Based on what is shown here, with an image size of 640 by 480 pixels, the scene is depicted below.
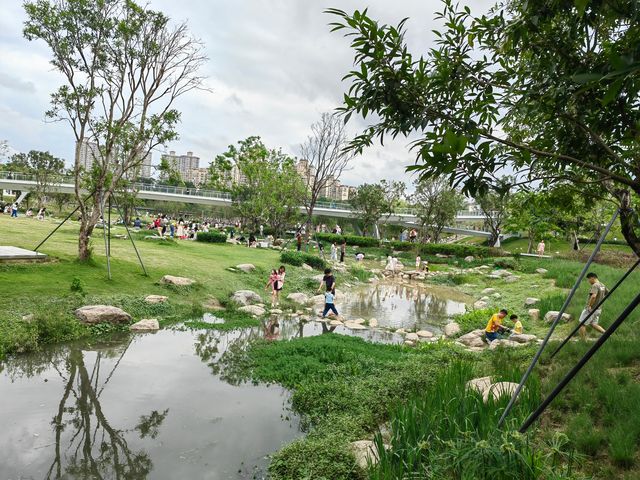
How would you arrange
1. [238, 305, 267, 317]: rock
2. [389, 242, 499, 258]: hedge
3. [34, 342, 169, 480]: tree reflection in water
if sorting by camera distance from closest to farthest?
[34, 342, 169, 480]: tree reflection in water → [238, 305, 267, 317]: rock → [389, 242, 499, 258]: hedge

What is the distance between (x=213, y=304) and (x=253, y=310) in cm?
148

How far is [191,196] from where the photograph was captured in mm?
47406

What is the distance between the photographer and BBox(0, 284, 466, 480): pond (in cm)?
518

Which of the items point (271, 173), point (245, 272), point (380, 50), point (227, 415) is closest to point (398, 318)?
point (245, 272)

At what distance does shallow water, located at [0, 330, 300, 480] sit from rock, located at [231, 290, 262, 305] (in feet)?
17.4

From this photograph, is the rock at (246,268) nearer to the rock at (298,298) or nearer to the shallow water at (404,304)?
the rock at (298,298)

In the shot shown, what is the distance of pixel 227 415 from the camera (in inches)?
260

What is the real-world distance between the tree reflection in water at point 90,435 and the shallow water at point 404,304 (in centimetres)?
889

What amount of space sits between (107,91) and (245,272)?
870 centimetres

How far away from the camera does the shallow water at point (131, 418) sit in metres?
5.16

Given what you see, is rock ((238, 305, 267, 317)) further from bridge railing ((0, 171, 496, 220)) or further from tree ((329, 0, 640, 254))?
bridge railing ((0, 171, 496, 220))

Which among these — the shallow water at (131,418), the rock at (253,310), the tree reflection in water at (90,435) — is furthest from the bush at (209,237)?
the tree reflection in water at (90,435)

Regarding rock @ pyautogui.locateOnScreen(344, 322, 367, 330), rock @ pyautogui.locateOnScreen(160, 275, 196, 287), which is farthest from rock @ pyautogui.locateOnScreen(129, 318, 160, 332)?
rock @ pyautogui.locateOnScreen(344, 322, 367, 330)

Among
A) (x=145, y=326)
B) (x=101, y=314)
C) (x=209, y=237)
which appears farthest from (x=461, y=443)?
(x=209, y=237)
